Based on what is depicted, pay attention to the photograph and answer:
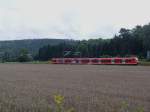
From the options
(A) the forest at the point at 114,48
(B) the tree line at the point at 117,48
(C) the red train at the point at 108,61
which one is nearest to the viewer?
(C) the red train at the point at 108,61

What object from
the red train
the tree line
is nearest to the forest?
the tree line

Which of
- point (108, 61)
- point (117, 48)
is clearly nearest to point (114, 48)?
point (117, 48)

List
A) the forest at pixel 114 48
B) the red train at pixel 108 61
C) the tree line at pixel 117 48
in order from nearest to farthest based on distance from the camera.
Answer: the red train at pixel 108 61, the tree line at pixel 117 48, the forest at pixel 114 48

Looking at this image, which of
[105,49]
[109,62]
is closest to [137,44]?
[105,49]

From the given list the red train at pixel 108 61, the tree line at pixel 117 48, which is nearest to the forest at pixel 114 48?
the tree line at pixel 117 48

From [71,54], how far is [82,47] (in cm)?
500

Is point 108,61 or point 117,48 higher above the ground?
point 117,48

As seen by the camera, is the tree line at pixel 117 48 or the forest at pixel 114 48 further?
the forest at pixel 114 48

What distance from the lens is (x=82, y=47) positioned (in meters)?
148

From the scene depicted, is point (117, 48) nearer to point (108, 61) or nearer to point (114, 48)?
point (114, 48)

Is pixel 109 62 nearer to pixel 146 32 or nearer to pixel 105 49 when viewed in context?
pixel 146 32

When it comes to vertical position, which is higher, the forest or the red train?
the forest

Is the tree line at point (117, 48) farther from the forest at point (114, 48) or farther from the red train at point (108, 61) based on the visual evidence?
the red train at point (108, 61)

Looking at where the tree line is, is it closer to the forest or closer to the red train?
the forest
